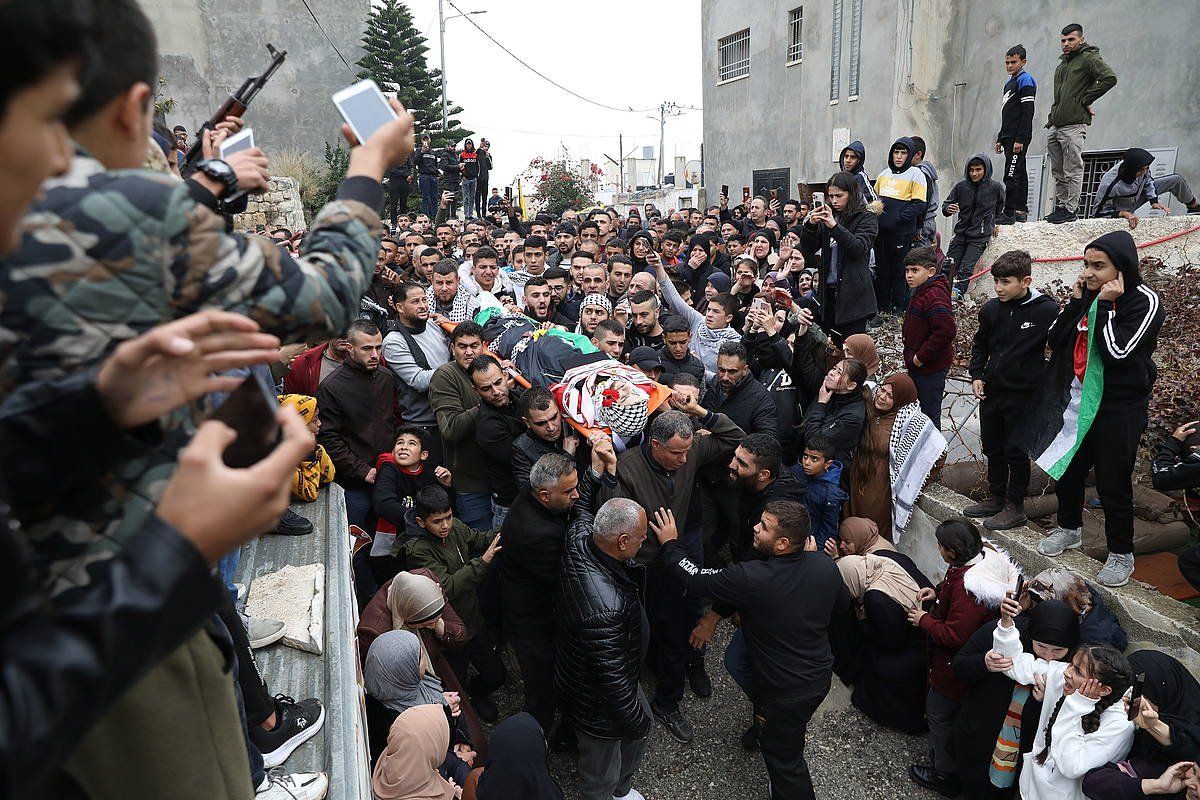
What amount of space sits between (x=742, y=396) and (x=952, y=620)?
2.09 metres

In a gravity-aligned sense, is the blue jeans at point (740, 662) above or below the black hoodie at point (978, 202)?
below

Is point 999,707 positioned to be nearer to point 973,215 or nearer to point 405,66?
point 973,215

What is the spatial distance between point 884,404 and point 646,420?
6.29 feet

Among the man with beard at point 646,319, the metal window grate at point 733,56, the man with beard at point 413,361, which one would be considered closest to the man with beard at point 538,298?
the man with beard at point 646,319

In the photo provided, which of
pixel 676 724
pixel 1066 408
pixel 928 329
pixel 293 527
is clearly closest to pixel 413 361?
pixel 293 527

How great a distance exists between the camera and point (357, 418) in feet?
17.2

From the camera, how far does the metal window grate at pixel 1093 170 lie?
37.7 ft

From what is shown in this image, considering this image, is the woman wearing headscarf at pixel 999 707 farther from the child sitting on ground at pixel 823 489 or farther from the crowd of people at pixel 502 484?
the child sitting on ground at pixel 823 489

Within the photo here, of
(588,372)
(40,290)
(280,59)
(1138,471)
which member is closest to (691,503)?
(588,372)

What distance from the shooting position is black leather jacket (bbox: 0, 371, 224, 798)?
2.51ft

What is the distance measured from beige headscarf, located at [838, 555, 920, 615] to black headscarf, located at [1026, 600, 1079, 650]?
2.97 ft

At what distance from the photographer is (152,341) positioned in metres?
1.00

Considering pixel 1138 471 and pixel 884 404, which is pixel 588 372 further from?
pixel 1138 471

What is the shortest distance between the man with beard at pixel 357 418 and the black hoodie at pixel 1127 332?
15.7ft
